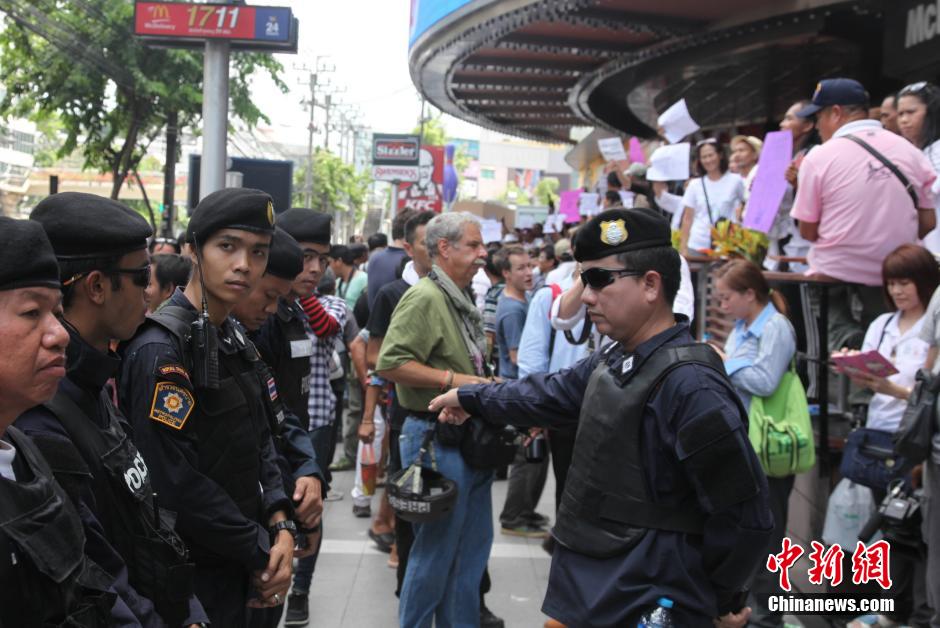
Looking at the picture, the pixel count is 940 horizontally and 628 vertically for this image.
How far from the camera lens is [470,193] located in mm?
115625

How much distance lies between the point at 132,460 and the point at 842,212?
4652mm

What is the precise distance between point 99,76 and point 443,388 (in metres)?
18.0

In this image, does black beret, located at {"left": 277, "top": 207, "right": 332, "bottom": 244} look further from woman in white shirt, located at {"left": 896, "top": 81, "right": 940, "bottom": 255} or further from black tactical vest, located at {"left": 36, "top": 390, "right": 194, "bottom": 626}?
woman in white shirt, located at {"left": 896, "top": 81, "right": 940, "bottom": 255}

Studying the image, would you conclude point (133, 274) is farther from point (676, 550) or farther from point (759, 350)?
point (759, 350)

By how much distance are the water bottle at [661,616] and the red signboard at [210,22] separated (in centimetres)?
843

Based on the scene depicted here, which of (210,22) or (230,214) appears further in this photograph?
(210,22)

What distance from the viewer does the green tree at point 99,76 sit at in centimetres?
1897

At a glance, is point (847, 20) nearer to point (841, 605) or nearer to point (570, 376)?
point (841, 605)

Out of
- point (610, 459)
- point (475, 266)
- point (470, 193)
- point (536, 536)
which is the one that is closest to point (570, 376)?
point (610, 459)

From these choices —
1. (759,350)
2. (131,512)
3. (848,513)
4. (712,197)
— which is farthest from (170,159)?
(131,512)

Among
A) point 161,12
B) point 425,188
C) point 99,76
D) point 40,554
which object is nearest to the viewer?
point 40,554

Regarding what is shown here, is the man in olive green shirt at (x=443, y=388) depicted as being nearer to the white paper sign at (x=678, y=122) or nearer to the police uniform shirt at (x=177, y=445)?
the police uniform shirt at (x=177, y=445)

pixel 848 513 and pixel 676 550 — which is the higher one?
pixel 676 550

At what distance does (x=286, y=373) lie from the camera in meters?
4.31
